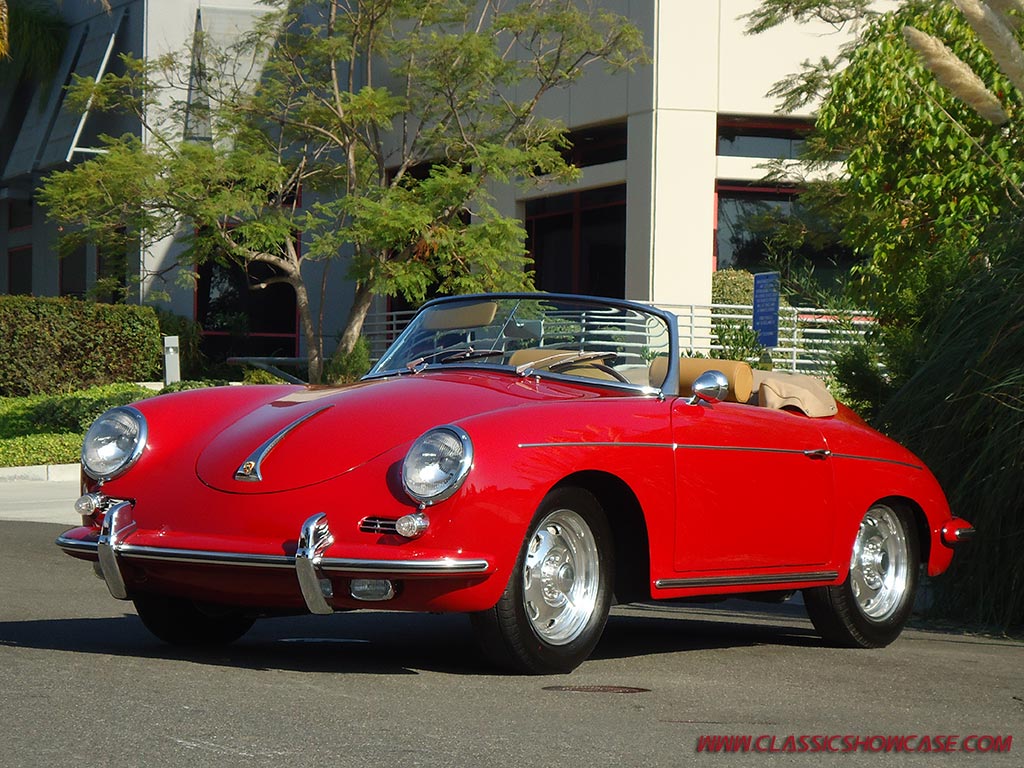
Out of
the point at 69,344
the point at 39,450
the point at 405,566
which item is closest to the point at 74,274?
the point at 69,344

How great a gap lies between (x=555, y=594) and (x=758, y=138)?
20724 mm

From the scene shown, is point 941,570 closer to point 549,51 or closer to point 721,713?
point 721,713

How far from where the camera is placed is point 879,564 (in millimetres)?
7297

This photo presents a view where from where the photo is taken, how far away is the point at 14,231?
36438 mm

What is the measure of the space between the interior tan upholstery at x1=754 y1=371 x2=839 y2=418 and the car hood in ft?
3.89

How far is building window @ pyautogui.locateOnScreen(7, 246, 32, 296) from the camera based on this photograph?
1422 inches

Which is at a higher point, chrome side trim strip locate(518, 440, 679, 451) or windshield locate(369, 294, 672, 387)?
windshield locate(369, 294, 672, 387)

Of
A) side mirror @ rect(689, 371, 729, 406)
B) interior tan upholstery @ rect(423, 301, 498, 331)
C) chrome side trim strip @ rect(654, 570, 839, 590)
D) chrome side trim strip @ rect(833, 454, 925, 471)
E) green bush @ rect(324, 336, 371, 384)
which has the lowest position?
chrome side trim strip @ rect(654, 570, 839, 590)

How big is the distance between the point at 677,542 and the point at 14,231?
1299 inches

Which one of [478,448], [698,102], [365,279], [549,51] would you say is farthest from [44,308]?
[478,448]

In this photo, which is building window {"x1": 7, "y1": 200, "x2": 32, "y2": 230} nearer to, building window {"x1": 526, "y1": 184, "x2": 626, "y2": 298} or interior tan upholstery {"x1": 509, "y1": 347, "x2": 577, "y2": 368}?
building window {"x1": 526, "y1": 184, "x2": 626, "y2": 298}

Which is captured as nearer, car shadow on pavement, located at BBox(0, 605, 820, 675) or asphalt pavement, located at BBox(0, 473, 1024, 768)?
asphalt pavement, located at BBox(0, 473, 1024, 768)

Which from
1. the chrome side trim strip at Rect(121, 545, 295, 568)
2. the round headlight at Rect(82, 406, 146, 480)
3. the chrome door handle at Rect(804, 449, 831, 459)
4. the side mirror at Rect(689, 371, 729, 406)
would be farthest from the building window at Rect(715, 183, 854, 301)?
the chrome side trim strip at Rect(121, 545, 295, 568)

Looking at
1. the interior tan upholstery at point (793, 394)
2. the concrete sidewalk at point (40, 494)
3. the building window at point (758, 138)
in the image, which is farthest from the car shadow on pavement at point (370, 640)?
the building window at point (758, 138)
